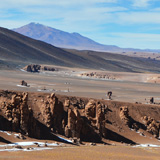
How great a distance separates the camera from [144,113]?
4134 centimetres

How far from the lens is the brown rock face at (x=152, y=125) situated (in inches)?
1538

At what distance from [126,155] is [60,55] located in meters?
149

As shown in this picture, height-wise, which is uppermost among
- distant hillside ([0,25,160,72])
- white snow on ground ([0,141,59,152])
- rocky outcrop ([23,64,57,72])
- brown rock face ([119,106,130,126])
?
distant hillside ([0,25,160,72])

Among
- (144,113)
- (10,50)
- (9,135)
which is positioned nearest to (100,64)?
(10,50)

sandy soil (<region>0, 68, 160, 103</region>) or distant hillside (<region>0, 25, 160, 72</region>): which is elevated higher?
distant hillside (<region>0, 25, 160, 72</region>)

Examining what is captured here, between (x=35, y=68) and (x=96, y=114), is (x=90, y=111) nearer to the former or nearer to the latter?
(x=96, y=114)

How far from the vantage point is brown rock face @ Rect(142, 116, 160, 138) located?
39.1 meters

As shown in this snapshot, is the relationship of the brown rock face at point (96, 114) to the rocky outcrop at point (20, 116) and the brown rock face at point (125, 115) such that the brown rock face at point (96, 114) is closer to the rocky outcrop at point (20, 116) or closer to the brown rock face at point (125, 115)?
the brown rock face at point (125, 115)

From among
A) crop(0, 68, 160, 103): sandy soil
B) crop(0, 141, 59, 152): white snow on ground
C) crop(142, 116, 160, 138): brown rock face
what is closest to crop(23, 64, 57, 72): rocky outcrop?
crop(0, 68, 160, 103): sandy soil

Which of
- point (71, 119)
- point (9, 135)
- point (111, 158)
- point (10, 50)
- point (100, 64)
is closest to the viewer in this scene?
point (111, 158)

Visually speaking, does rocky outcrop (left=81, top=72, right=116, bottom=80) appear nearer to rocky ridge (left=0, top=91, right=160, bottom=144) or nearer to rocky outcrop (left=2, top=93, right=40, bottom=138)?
rocky ridge (left=0, top=91, right=160, bottom=144)

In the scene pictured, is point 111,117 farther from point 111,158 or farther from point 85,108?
point 111,158

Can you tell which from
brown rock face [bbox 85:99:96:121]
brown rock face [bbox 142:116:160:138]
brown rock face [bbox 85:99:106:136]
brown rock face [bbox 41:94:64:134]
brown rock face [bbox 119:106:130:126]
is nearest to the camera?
brown rock face [bbox 41:94:64:134]

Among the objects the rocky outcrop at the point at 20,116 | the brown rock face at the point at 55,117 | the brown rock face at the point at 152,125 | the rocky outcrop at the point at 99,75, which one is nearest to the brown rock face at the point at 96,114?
the brown rock face at the point at 55,117
